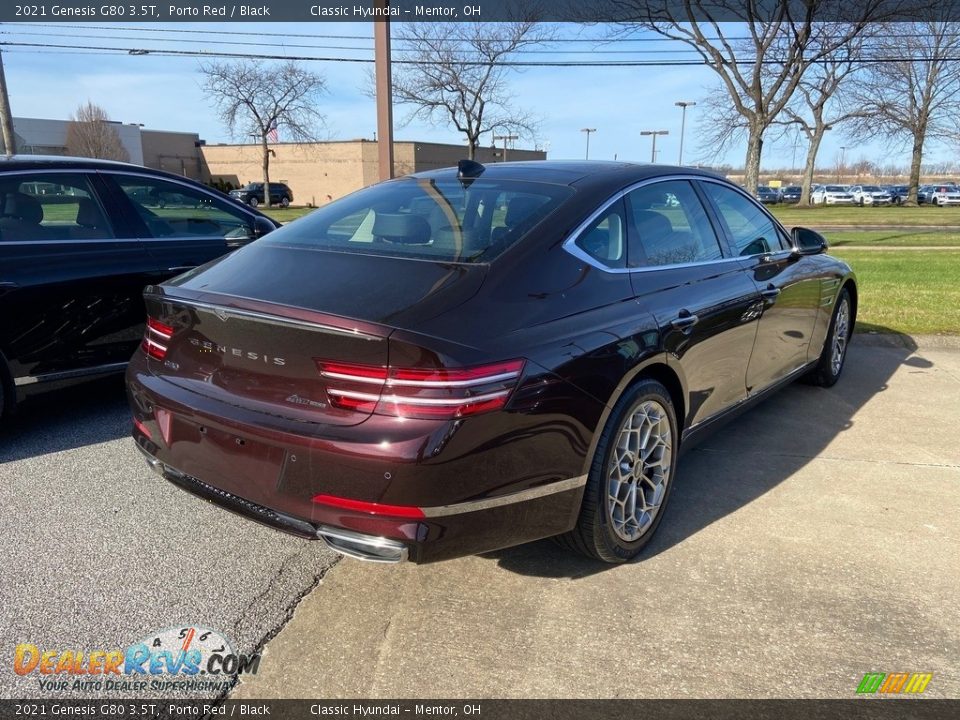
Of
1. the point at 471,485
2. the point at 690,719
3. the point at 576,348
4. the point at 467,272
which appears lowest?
the point at 690,719

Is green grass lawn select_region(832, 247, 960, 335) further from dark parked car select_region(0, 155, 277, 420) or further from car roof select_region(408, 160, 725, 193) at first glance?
dark parked car select_region(0, 155, 277, 420)

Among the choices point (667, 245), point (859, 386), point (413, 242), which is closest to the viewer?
point (413, 242)

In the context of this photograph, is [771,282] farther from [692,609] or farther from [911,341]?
[911,341]

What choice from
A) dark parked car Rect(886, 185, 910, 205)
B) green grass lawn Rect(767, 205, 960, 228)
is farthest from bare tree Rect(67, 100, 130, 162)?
dark parked car Rect(886, 185, 910, 205)

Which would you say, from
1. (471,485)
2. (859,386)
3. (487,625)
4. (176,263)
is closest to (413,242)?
(471,485)

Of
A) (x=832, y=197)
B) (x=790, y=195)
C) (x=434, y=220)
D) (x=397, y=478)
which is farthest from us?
(x=790, y=195)

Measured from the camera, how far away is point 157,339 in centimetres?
287

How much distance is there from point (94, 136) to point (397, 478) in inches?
2343

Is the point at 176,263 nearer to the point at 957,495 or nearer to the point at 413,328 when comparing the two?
the point at 413,328

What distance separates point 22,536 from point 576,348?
2553mm

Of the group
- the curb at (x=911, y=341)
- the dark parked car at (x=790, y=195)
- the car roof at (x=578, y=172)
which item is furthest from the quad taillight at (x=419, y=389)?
the dark parked car at (x=790, y=195)

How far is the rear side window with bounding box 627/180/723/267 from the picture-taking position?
3.20 meters

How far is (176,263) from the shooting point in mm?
4773

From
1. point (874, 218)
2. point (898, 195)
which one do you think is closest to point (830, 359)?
point (874, 218)
